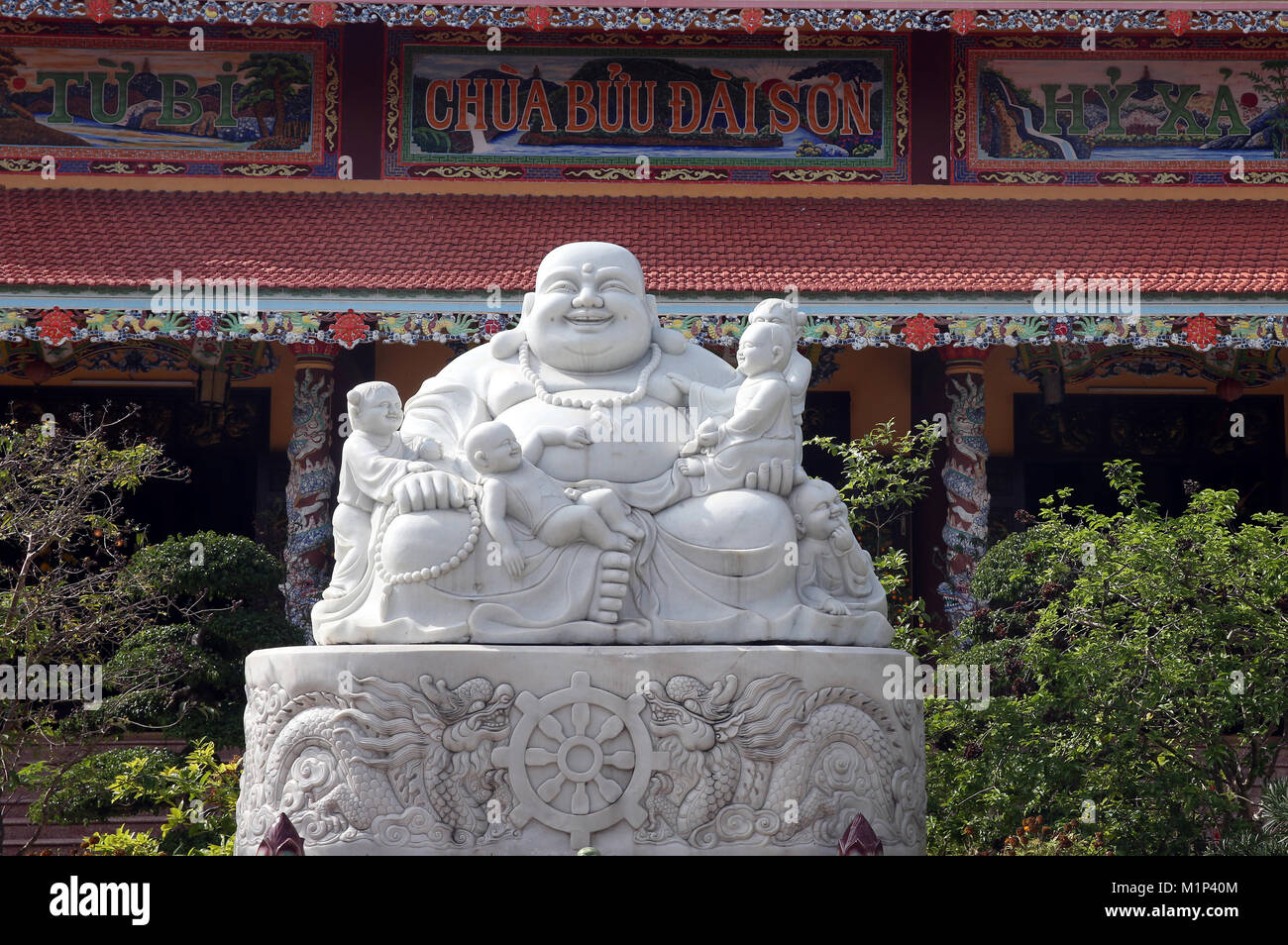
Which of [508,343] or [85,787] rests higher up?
[508,343]

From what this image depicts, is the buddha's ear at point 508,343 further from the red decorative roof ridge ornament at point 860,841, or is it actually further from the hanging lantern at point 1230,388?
the hanging lantern at point 1230,388

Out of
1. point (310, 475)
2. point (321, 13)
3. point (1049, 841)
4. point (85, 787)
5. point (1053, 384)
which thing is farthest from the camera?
point (1053, 384)

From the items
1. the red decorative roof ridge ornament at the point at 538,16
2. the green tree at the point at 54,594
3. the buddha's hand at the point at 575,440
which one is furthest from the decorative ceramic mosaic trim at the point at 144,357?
the buddha's hand at the point at 575,440

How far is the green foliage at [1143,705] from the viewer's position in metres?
8.59

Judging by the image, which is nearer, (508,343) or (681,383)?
(681,383)

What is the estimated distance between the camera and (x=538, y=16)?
15.1 m

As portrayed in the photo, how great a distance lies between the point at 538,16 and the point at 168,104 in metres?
3.66

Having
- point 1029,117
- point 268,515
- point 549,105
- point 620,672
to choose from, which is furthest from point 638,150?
point 620,672

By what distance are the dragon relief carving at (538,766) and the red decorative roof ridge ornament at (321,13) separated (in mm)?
9951

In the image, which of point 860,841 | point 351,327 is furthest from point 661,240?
point 860,841

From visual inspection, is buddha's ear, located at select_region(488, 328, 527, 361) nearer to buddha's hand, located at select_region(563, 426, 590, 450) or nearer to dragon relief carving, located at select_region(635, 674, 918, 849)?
buddha's hand, located at select_region(563, 426, 590, 450)

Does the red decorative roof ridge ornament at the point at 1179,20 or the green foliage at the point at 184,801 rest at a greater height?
the red decorative roof ridge ornament at the point at 1179,20

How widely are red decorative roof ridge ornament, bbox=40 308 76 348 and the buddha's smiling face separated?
7244 mm

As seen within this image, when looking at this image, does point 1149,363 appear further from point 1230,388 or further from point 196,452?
point 196,452
